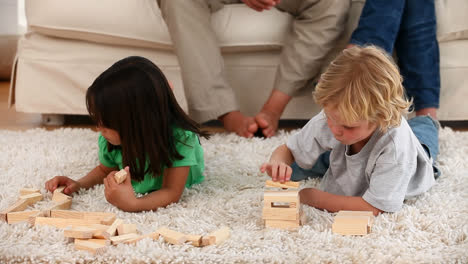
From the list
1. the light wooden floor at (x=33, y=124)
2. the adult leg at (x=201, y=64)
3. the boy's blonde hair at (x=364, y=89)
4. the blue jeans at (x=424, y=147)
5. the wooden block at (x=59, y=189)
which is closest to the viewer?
the boy's blonde hair at (x=364, y=89)

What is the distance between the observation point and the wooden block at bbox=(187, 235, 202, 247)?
3.36 ft

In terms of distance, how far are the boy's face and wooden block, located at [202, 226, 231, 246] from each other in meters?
0.27

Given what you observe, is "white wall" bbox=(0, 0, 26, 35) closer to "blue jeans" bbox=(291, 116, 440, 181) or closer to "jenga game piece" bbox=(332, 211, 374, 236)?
"blue jeans" bbox=(291, 116, 440, 181)

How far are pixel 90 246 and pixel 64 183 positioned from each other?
1.31 ft

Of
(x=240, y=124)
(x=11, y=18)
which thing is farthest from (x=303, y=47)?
(x=11, y=18)

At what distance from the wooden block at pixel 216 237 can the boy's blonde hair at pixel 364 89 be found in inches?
11.4

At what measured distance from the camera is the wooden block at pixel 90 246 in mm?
985

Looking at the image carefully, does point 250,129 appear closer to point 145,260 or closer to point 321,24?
point 321,24

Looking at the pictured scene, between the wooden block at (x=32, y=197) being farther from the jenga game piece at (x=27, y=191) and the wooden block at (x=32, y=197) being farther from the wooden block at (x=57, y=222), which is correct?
the wooden block at (x=57, y=222)

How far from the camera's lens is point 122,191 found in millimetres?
1192

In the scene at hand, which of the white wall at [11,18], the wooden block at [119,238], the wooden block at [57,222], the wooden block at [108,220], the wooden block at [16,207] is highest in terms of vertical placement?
the wooden block at [119,238]

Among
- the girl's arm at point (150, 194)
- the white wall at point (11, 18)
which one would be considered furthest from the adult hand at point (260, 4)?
the white wall at point (11, 18)

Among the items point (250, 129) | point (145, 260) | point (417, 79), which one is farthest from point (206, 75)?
point (145, 260)

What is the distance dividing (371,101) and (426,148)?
0.41 m
